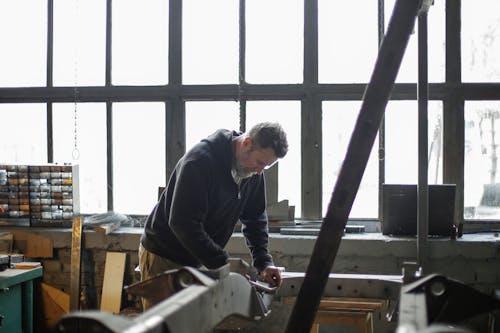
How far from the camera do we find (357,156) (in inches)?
52.8

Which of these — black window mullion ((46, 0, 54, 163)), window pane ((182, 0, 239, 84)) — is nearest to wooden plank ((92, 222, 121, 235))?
black window mullion ((46, 0, 54, 163))

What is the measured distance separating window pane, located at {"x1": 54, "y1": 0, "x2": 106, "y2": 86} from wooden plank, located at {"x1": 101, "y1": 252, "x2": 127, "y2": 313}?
150cm

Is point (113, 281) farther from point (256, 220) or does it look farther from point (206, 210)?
point (206, 210)

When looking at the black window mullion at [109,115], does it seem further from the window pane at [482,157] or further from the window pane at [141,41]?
the window pane at [482,157]

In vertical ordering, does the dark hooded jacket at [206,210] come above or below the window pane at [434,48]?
below

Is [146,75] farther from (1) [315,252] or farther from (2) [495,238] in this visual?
(1) [315,252]

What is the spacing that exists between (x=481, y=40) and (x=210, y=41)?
2143mm

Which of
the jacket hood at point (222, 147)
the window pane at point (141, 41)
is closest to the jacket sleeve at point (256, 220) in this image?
the jacket hood at point (222, 147)

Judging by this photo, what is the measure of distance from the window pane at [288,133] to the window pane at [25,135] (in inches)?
71.9

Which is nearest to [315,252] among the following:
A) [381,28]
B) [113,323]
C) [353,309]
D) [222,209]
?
[113,323]

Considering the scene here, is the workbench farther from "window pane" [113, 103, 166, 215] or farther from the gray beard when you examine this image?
the gray beard

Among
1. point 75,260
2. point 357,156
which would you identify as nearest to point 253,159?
point 357,156

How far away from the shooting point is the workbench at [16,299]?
3076 mm

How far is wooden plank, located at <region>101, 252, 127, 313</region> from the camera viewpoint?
3.92 metres
